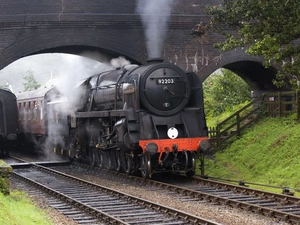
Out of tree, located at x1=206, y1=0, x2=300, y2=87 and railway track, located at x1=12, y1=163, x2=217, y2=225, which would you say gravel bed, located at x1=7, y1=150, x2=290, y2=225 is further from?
tree, located at x1=206, y1=0, x2=300, y2=87

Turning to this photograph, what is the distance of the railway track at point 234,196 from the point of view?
1069 centimetres

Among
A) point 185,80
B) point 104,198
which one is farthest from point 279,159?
point 104,198

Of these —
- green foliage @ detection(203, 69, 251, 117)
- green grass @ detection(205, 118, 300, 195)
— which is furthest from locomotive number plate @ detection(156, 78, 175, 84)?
green foliage @ detection(203, 69, 251, 117)

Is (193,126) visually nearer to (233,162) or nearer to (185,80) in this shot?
(185,80)

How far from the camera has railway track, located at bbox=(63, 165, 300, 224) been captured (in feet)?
35.1

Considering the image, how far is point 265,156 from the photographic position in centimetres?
1825

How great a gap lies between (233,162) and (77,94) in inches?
223

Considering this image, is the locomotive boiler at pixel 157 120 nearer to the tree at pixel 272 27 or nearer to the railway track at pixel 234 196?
the railway track at pixel 234 196

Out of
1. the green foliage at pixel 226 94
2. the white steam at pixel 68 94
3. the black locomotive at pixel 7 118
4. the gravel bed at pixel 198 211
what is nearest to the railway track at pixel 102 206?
the gravel bed at pixel 198 211

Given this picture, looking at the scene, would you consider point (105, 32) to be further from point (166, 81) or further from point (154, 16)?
point (166, 81)

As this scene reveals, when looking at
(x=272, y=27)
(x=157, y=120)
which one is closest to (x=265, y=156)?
(x=157, y=120)

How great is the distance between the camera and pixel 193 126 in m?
15.8

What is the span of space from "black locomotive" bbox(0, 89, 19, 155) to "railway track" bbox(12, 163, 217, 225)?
9.35 m

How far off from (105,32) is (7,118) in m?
6.90
